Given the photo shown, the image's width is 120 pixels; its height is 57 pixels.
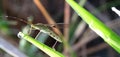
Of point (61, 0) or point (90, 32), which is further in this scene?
point (61, 0)

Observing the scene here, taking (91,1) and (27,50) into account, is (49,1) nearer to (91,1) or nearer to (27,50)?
(91,1)

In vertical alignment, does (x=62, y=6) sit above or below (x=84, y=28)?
above

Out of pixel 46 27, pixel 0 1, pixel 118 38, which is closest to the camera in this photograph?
pixel 118 38

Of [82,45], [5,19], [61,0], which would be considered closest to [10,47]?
[5,19]

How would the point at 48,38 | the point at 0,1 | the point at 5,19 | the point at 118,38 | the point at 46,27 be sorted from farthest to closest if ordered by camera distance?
the point at 0,1 < the point at 5,19 < the point at 48,38 < the point at 46,27 < the point at 118,38

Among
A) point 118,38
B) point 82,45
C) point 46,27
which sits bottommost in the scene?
point 118,38

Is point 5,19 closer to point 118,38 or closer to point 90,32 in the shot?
point 90,32

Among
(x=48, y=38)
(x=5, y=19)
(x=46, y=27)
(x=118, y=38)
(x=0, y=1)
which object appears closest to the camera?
(x=118, y=38)

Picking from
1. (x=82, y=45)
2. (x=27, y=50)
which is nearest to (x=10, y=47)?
(x=27, y=50)

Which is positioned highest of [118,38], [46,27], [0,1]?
[0,1]
